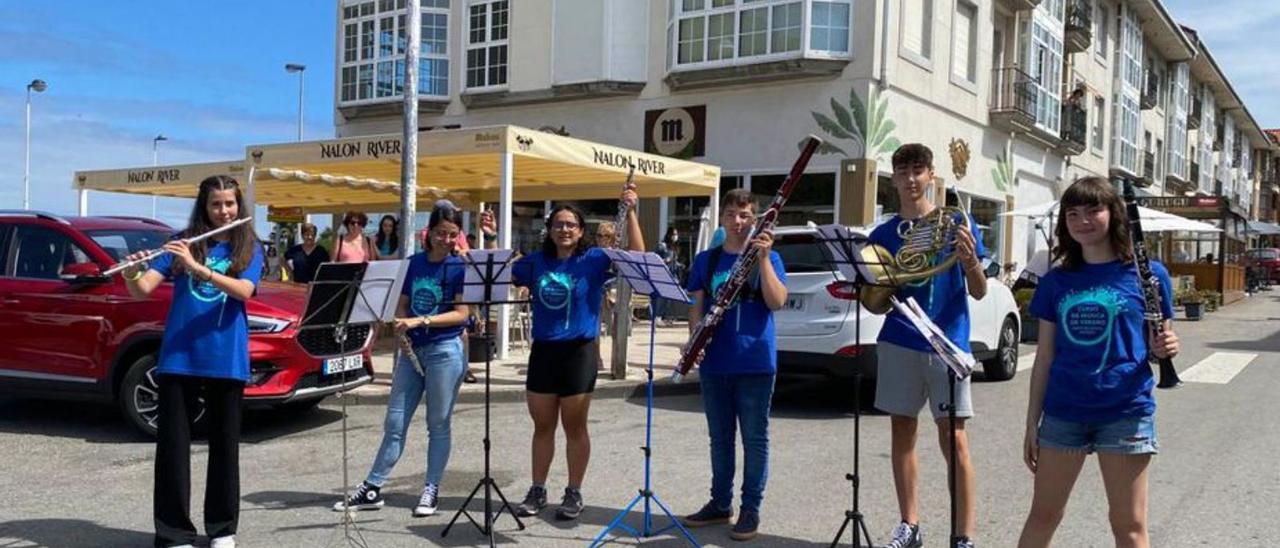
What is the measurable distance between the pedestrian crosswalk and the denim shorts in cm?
813

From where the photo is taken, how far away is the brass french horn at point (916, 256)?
4.09 m

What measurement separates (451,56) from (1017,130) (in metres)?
14.6

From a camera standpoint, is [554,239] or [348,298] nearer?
[348,298]

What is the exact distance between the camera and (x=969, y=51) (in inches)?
905

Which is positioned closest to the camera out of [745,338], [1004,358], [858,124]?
[745,338]

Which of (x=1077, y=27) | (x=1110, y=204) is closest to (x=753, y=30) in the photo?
(x=1077, y=27)

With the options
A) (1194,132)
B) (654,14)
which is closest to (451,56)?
(654,14)

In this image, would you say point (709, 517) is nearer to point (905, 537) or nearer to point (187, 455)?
point (905, 537)

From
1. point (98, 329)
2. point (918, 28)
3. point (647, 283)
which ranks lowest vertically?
point (98, 329)

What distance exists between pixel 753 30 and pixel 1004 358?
1048cm

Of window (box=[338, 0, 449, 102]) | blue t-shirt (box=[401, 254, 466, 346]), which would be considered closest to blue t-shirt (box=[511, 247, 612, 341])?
blue t-shirt (box=[401, 254, 466, 346])

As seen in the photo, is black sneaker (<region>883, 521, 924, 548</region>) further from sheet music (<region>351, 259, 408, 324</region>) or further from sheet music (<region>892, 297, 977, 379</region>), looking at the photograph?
sheet music (<region>351, 259, 408, 324</region>)

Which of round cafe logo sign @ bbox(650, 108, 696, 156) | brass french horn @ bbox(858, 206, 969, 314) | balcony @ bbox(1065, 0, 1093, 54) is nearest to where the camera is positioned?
brass french horn @ bbox(858, 206, 969, 314)

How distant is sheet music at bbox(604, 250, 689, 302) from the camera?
4703mm
